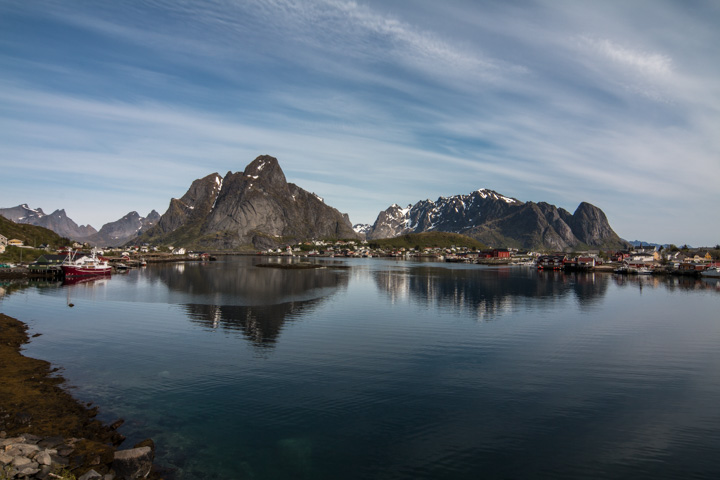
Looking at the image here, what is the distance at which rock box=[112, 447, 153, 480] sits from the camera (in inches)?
620

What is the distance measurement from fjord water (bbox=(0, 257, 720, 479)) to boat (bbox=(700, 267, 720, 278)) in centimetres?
Result: 11154

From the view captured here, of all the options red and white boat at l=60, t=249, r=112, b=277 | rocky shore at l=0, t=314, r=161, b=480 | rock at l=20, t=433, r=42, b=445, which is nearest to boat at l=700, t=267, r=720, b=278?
rocky shore at l=0, t=314, r=161, b=480

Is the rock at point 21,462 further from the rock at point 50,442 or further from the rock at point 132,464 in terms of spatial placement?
the rock at point 132,464

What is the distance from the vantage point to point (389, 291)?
8612 cm

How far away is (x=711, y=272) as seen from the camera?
465 ft

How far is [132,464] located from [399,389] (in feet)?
50.8

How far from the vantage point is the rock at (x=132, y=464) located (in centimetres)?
1574

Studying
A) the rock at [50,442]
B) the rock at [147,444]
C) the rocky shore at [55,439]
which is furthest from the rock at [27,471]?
the rock at [147,444]

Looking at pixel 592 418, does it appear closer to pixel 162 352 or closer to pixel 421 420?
pixel 421 420

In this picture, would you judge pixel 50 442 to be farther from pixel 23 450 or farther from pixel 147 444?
pixel 147 444

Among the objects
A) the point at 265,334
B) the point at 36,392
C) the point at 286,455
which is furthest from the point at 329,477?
the point at 265,334

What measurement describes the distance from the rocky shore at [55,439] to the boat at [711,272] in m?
177

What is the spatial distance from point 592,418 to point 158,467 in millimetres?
21760

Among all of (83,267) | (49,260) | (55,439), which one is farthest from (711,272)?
(49,260)
